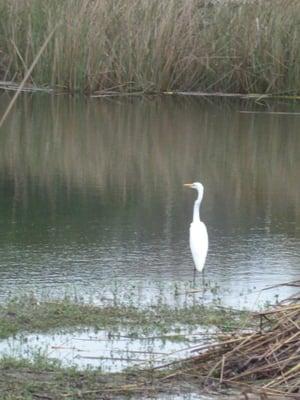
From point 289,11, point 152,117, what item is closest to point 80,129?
point 152,117

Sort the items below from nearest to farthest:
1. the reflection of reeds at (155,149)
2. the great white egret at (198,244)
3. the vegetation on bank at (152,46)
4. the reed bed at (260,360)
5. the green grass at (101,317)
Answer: the reed bed at (260,360) < the green grass at (101,317) < the great white egret at (198,244) < the reflection of reeds at (155,149) < the vegetation on bank at (152,46)

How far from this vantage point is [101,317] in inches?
275

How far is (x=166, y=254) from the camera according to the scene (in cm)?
940

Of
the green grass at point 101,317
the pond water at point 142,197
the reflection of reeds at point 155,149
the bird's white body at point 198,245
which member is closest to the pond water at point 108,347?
the green grass at point 101,317

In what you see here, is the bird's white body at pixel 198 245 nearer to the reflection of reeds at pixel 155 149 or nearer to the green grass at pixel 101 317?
the green grass at pixel 101 317

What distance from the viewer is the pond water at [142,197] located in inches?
336

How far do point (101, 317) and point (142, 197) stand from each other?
4892mm

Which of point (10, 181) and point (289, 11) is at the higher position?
point (289, 11)

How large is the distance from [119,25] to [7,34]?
1844 mm

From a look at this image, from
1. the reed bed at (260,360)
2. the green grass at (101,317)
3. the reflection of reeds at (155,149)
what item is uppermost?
the reed bed at (260,360)

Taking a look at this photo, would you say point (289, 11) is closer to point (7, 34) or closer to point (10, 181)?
point (7, 34)

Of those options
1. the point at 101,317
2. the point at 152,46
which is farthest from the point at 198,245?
the point at 152,46

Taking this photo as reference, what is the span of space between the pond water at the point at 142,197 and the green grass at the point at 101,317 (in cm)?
39

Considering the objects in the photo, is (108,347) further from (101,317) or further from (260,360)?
(260,360)
